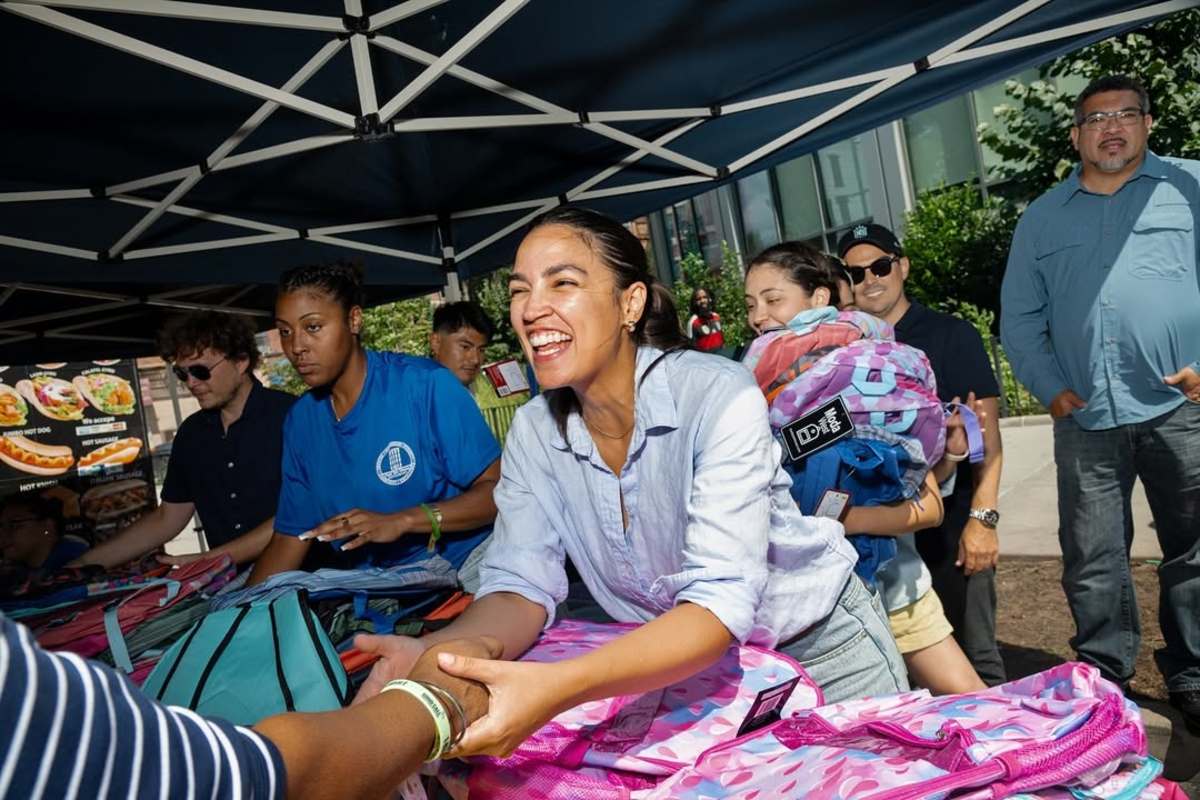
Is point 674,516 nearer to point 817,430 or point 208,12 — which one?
point 817,430

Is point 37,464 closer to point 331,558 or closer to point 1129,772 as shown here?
point 331,558

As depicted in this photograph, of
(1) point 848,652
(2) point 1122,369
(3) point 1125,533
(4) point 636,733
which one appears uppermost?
(2) point 1122,369

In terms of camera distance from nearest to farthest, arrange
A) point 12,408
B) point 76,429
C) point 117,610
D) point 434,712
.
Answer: point 434,712 → point 117,610 → point 12,408 → point 76,429

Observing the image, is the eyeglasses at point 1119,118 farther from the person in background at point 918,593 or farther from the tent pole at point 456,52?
the tent pole at point 456,52

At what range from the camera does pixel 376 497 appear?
2.97 metres

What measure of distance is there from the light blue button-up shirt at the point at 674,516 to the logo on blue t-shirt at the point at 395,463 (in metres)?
0.86

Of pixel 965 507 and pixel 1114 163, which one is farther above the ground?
pixel 1114 163

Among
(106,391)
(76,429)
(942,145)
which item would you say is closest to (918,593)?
(76,429)

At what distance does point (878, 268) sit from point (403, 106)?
210cm

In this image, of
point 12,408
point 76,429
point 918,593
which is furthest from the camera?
point 76,429

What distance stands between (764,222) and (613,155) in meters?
16.3

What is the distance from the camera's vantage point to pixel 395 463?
2.97 m

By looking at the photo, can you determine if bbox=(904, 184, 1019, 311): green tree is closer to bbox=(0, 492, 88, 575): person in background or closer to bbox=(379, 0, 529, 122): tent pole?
bbox=(379, 0, 529, 122): tent pole

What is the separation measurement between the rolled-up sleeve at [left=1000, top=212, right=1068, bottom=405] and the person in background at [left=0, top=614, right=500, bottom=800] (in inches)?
145
